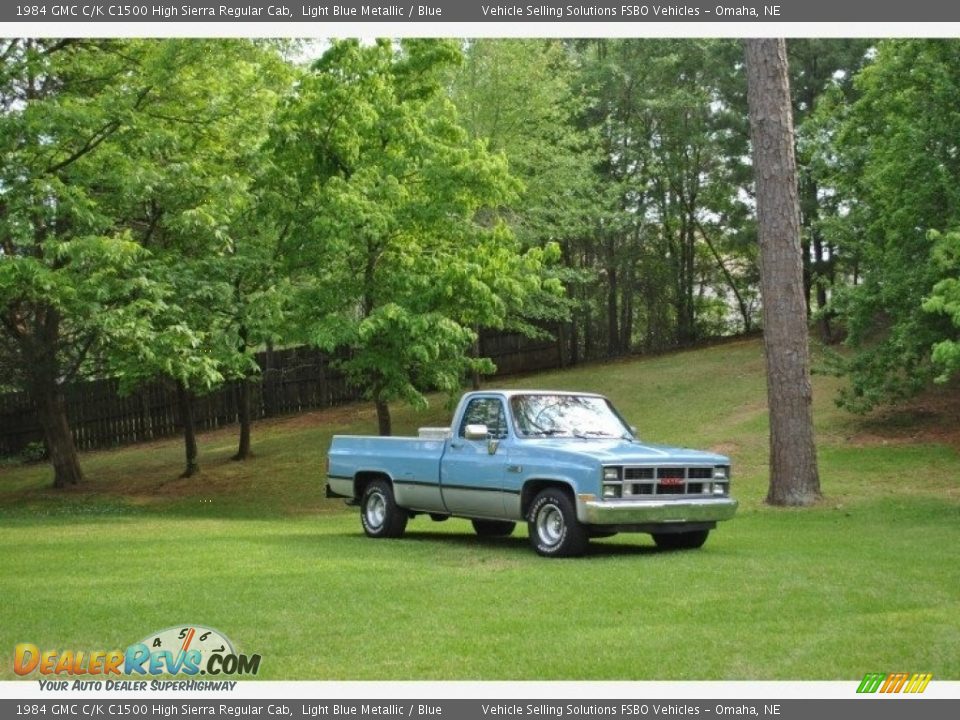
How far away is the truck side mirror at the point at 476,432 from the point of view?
13.9 m

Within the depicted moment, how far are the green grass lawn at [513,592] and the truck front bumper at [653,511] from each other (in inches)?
17.0

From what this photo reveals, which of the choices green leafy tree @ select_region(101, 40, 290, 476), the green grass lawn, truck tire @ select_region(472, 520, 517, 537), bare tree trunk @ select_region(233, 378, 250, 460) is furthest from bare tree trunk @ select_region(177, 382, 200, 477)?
truck tire @ select_region(472, 520, 517, 537)

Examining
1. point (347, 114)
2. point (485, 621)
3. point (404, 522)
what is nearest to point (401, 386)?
point (347, 114)

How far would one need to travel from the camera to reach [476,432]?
45.5 ft

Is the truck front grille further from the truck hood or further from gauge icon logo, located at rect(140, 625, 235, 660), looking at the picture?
gauge icon logo, located at rect(140, 625, 235, 660)

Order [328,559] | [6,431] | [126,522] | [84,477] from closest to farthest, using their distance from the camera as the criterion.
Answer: [328,559], [126,522], [84,477], [6,431]

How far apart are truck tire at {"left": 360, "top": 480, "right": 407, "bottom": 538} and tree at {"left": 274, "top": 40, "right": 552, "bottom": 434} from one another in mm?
5936

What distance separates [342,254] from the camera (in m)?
23.8

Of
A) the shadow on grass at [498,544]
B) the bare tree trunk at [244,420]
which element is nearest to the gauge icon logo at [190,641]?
the shadow on grass at [498,544]

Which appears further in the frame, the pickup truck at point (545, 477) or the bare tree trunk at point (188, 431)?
the bare tree trunk at point (188, 431)

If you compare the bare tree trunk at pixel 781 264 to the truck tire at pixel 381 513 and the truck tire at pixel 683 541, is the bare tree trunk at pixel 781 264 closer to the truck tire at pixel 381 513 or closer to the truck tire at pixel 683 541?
the truck tire at pixel 683 541

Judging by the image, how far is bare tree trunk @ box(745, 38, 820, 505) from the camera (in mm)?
19609

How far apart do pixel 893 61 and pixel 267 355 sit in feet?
74.7

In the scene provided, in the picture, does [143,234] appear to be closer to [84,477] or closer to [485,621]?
[84,477]
